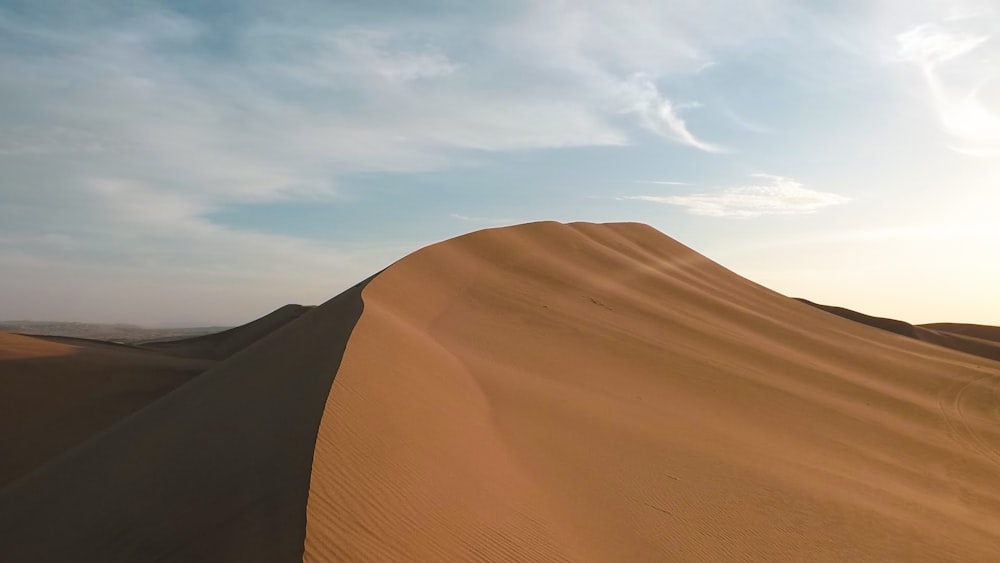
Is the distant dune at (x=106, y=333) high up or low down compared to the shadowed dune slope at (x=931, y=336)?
down

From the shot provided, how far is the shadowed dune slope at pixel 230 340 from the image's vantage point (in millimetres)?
18250

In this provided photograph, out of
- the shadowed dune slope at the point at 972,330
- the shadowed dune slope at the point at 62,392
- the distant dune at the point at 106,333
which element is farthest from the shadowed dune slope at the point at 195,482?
the shadowed dune slope at the point at 972,330

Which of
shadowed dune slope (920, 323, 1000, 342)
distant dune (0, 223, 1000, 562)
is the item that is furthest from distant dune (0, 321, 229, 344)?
shadowed dune slope (920, 323, 1000, 342)

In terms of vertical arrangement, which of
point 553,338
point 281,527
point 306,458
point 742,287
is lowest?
point 281,527

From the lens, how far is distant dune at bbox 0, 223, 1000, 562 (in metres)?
4.48

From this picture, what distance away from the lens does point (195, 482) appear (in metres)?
4.98

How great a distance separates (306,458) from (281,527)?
68 centimetres

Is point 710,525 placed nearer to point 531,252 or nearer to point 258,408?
point 258,408

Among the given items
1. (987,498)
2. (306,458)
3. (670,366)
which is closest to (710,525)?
(306,458)

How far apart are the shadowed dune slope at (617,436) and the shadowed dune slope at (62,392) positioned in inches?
170

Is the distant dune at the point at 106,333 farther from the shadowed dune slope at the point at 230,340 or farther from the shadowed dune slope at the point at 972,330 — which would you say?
the shadowed dune slope at the point at 972,330

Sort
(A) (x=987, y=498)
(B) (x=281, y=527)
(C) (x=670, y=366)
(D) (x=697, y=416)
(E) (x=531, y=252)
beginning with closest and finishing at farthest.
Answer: (B) (x=281, y=527), (A) (x=987, y=498), (D) (x=697, y=416), (C) (x=670, y=366), (E) (x=531, y=252)

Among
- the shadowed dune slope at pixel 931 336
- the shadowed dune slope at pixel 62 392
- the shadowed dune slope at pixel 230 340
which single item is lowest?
the shadowed dune slope at pixel 62 392

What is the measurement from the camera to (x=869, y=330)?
23.2 m
